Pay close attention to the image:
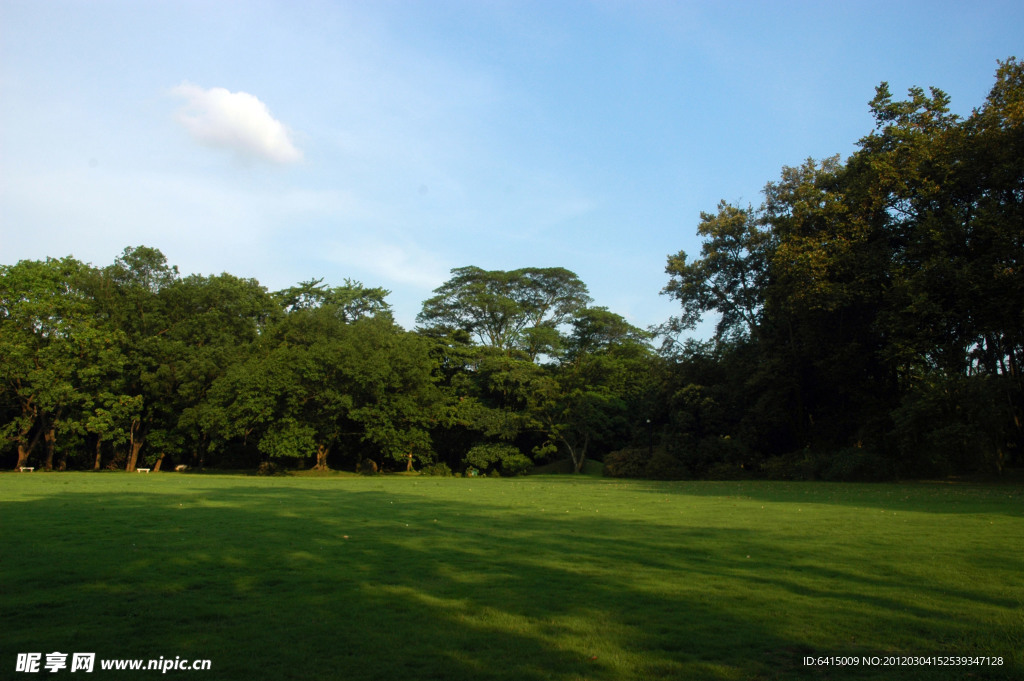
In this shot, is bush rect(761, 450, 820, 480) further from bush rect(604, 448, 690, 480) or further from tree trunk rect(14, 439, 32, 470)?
tree trunk rect(14, 439, 32, 470)

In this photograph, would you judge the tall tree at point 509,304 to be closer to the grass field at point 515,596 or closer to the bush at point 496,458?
the bush at point 496,458

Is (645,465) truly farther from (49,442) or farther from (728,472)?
(49,442)

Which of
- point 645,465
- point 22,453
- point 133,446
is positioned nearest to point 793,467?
point 645,465

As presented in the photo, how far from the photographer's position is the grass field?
4750 millimetres

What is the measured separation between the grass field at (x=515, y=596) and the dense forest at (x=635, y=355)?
17387 millimetres

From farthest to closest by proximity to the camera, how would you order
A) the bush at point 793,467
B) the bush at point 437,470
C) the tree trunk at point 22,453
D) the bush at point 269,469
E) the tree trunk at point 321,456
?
1. the bush at point 437,470
2. the tree trunk at point 321,456
3. the bush at point 269,469
4. the tree trunk at point 22,453
5. the bush at point 793,467

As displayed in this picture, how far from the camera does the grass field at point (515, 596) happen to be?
4.75 m

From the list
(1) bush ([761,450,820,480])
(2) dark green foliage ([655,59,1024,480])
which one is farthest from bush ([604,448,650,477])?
(1) bush ([761,450,820,480])

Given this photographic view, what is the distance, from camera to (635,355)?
58562mm

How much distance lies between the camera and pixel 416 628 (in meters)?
5.48

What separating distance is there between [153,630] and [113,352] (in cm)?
4456

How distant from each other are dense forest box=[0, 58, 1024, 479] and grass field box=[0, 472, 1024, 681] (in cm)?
1739

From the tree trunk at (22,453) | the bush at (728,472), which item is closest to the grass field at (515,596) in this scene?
the bush at (728,472)

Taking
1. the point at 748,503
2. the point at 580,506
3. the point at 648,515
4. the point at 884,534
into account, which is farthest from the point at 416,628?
the point at 748,503
